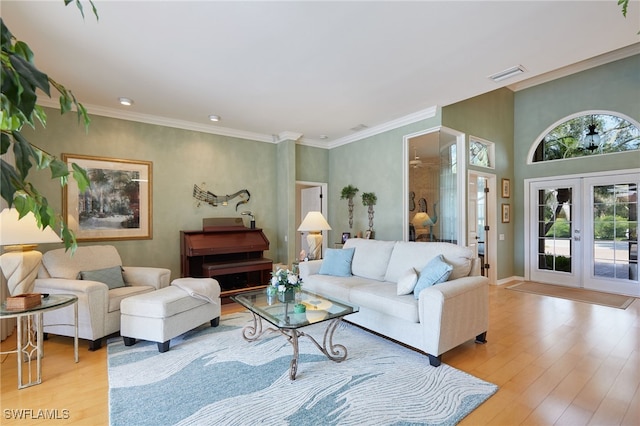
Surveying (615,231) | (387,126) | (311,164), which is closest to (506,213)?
(615,231)

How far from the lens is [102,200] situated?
4.30 metres

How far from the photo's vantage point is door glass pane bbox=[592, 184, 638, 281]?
4.68m

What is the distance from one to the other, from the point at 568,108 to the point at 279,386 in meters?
6.38

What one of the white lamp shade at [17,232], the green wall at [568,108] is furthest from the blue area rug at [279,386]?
the green wall at [568,108]

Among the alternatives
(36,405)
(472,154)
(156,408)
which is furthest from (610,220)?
(36,405)

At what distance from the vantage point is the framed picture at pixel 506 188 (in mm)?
5645

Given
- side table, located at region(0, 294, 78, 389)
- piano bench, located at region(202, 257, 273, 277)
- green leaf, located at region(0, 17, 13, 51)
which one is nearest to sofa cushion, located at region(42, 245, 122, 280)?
side table, located at region(0, 294, 78, 389)

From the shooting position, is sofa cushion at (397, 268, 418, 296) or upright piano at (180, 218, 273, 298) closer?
sofa cushion at (397, 268, 418, 296)

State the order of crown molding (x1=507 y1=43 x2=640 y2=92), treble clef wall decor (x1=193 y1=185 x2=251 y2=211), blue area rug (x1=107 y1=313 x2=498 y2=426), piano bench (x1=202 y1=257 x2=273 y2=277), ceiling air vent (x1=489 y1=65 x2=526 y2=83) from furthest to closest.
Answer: treble clef wall decor (x1=193 y1=185 x2=251 y2=211) → crown molding (x1=507 y1=43 x2=640 y2=92) → piano bench (x1=202 y1=257 x2=273 y2=277) → ceiling air vent (x1=489 y1=65 x2=526 y2=83) → blue area rug (x1=107 y1=313 x2=498 y2=426)

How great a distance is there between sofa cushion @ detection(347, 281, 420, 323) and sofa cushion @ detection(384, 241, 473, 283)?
8.6 inches

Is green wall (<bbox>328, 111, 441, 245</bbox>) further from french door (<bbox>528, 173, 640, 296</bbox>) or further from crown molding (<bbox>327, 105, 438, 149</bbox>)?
french door (<bbox>528, 173, 640, 296</bbox>)

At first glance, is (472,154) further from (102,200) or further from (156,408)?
(102,200)

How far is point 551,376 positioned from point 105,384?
3.49m

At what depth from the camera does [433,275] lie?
2807mm
